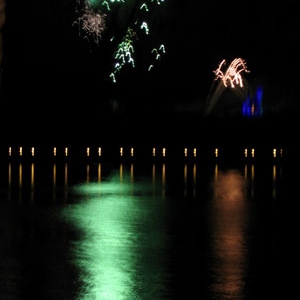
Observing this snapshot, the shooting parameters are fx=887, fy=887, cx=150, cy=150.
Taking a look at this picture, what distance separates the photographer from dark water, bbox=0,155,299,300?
9.31 m

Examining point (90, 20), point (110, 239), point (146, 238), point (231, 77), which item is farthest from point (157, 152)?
point (110, 239)

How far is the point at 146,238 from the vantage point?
12.9 metres

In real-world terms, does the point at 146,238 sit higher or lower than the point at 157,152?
lower

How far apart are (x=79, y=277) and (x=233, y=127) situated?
30957mm

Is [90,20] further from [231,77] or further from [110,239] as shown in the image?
[110,239]

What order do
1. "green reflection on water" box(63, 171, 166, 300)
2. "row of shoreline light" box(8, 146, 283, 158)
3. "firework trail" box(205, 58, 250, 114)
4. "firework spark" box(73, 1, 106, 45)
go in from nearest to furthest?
"green reflection on water" box(63, 171, 166, 300) → "row of shoreline light" box(8, 146, 283, 158) → "firework spark" box(73, 1, 106, 45) → "firework trail" box(205, 58, 250, 114)

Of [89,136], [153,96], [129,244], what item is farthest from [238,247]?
[153,96]

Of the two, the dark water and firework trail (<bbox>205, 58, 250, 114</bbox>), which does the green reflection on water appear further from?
firework trail (<bbox>205, 58, 250, 114</bbox>)

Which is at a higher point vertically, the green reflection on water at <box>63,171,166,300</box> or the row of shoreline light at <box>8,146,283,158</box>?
the row of shoreline light at <box>8,146,283,158</box>

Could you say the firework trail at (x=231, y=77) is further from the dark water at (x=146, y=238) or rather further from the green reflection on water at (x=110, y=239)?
the green reflection on water at (x=110, y=239)

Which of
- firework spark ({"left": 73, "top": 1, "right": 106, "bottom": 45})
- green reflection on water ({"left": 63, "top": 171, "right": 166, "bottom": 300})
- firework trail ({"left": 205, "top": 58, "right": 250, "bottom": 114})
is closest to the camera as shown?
green reflection on water ({"left": 63, "top": 171, "right": 166, "bottom": 300})

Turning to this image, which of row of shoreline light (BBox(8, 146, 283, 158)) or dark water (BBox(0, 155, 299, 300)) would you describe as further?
row of shoreline light (BBox(8, 146, 283, 158))

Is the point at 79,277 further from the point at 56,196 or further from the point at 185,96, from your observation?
the point at 185,96

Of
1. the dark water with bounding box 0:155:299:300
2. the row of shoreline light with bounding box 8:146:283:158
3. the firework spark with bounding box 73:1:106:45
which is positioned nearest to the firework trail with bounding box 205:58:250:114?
the firework spark with bounding box 73:1:106:45
